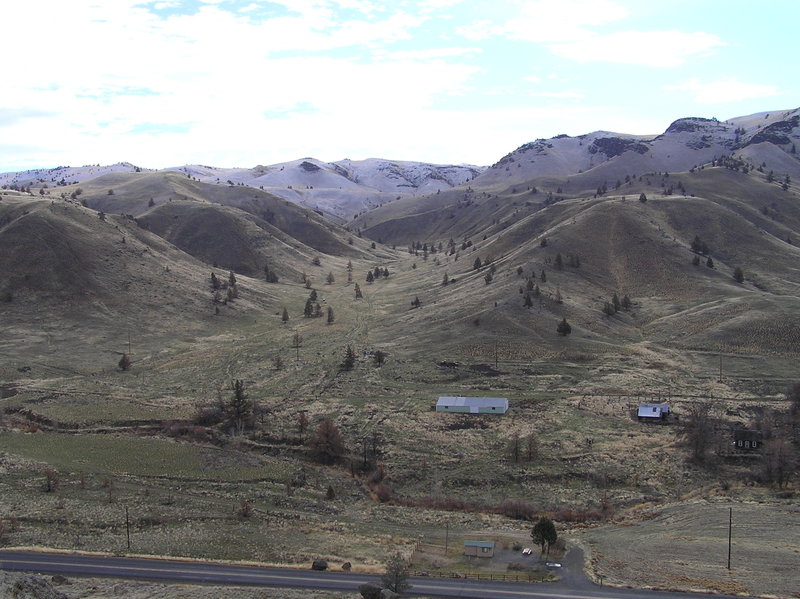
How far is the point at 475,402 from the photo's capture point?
77.6 m

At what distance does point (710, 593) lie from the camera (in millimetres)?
38375

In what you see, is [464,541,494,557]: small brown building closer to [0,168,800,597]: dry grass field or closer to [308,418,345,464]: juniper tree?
[0,168,800,597]: dry grass field

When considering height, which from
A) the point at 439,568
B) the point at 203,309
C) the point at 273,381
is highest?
the point at 203,309

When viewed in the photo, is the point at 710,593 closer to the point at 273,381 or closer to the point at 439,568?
the point at 439,568

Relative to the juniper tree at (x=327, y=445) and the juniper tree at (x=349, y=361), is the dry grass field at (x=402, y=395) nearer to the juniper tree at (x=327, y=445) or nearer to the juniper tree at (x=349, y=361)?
the juniper tree at (x=327, y=445)

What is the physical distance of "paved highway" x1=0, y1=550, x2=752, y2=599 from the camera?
1526 inches

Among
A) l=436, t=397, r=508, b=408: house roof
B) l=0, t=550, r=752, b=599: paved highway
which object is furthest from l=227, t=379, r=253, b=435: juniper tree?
l=0, t=550, r=752, b=599: paved highway

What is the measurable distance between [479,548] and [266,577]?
1449cm

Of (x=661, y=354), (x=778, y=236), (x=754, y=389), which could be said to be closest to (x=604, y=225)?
(x=778, y=236)

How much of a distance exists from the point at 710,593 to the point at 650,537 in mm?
9282

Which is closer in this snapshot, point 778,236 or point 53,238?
point 53,238

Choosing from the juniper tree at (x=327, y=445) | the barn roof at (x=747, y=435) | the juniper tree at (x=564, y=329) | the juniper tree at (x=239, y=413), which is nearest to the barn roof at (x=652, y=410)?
the barn roof at (x=747, y=435)

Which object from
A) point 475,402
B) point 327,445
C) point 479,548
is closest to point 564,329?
point 475,402

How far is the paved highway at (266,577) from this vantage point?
38.8 meters
